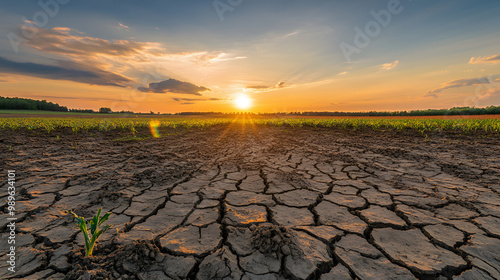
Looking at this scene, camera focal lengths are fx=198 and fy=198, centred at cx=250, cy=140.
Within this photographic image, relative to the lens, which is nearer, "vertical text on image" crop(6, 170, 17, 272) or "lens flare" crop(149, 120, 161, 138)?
"vertical text on image" crop(6, 170, 17, 272)

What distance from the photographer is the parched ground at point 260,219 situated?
134cm

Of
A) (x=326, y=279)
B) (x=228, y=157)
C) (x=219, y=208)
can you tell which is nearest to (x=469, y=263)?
(x=326, y=279)

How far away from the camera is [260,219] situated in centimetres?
196

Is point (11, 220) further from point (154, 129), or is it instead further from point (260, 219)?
point (154, 129)

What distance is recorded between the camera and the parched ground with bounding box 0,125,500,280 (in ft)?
4.41

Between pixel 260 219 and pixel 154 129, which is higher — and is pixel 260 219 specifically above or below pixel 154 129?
below

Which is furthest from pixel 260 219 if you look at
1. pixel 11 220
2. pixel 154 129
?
pixel 154 129

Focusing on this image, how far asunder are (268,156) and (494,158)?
4655mm

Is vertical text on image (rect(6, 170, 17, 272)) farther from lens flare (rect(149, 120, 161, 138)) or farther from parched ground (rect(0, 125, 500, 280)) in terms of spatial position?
lens flare (rect(149, 120, 161, 138))

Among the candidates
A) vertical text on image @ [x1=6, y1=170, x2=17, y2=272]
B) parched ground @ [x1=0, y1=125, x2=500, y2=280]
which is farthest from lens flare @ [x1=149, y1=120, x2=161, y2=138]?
vertical text on image @ [x1=6, y1=170, x2=17, y2=272]

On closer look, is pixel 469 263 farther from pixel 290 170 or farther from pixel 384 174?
pixel 290 170

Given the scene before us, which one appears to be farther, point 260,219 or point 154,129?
point 154,129

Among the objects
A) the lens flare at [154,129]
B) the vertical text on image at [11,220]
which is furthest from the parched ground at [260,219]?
the lens flare at [154,129]

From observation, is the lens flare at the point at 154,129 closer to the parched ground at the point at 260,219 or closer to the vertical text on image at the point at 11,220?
the parched ground at the point at 260,219
